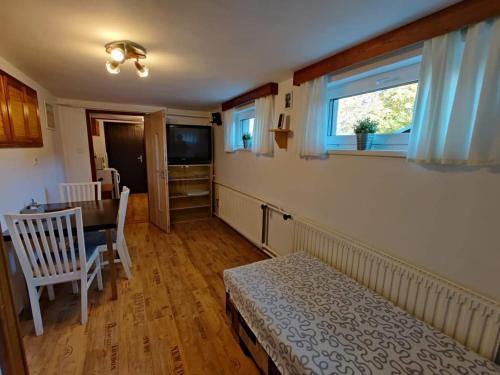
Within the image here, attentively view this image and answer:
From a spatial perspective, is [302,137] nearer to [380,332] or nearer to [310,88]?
[310,88]

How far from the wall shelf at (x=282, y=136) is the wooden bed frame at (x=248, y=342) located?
1.59 meters

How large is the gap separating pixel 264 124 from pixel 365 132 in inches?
49.8

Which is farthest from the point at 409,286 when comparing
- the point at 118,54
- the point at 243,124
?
the point at 243,124

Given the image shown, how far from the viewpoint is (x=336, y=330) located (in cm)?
123

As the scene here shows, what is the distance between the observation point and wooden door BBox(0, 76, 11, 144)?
1.75 meters

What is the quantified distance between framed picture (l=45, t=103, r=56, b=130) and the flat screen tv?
155 centimetres

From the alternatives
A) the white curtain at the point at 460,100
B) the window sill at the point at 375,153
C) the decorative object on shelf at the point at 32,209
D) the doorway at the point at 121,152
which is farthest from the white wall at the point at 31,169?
the white curtain at the point at 460,100

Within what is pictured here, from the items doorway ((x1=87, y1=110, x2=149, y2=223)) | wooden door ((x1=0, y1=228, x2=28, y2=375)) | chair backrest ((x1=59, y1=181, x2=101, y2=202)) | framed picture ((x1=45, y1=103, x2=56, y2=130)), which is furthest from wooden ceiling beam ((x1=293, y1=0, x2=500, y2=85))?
doorway ((x1=87, y1=110, x2=149, y2=223))

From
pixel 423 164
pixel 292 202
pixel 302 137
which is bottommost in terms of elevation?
pixel 292 202

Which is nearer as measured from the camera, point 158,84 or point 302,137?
point 302,137

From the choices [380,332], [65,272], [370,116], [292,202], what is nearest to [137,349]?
[65,272]

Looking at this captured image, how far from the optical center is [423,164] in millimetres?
1325

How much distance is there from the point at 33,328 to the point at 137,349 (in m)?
0.87

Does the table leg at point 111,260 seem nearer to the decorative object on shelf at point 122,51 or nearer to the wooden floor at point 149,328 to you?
the wooden floor at point 149,328
